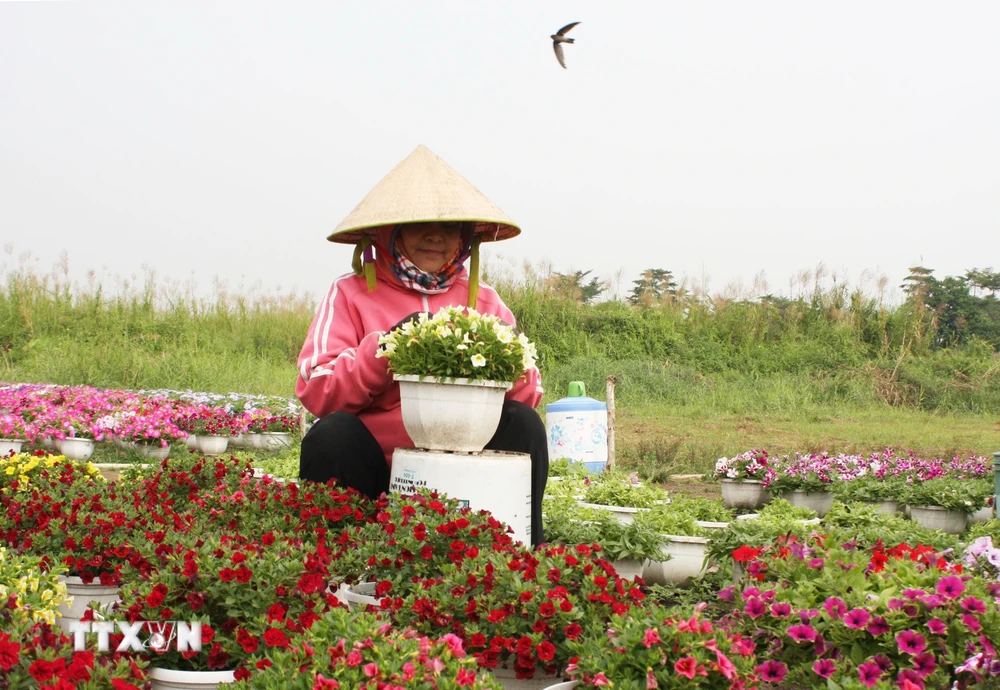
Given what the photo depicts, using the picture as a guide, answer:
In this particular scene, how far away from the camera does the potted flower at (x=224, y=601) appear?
197 cm

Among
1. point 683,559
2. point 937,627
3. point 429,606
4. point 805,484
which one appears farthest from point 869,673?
point 805,484

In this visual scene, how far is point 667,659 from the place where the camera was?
68.6 inches

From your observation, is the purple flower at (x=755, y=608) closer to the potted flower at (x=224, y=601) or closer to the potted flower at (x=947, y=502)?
the potted flower at (x=224, y=601)

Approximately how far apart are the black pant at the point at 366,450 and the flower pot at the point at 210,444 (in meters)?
5.41

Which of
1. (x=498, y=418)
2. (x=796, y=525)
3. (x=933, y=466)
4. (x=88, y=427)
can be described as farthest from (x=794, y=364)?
(x=498, y=418)

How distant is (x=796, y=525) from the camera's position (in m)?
3.65

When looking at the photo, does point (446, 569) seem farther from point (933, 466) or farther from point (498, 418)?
point (933, 466)

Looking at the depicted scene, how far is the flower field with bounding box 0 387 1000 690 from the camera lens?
1721 millimetres

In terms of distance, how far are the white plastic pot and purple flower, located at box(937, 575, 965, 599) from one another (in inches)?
54.1

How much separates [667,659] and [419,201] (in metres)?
2.04

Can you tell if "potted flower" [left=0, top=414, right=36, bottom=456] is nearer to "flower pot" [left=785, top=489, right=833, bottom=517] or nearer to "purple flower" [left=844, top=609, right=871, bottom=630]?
"flower pot" [left=785, top=489, right=833, bottom=517]

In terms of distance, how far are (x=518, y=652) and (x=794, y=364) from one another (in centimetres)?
1364

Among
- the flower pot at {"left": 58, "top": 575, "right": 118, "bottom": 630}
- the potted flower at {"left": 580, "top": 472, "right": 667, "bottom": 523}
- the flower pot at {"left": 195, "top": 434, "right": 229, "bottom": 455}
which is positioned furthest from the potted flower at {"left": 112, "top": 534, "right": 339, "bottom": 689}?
the flower pot at {"left": 195, "top": 434, "right": 229, "bottom": 455}

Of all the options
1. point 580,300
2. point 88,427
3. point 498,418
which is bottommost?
point 88,427
